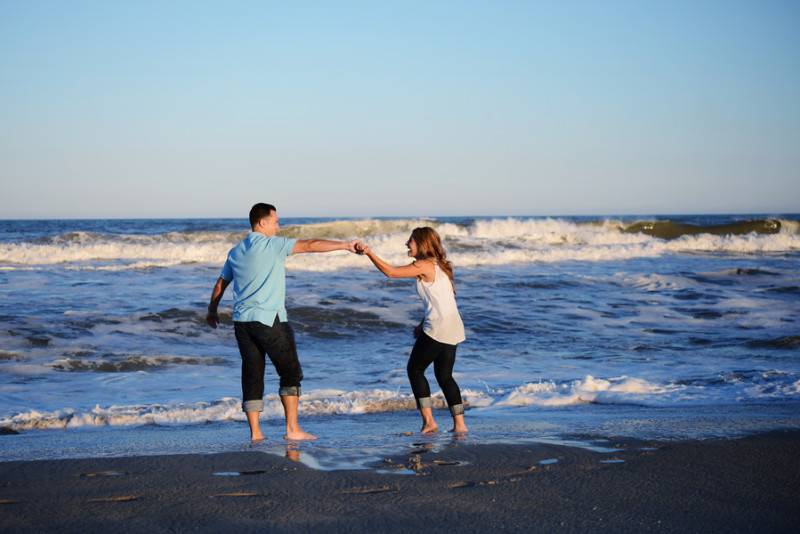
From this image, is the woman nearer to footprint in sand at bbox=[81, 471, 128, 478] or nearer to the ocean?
the ocean

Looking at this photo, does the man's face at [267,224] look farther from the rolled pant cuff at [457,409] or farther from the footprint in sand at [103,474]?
the footprint in sand at [103,474]

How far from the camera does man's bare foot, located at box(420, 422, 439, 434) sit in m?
5.94

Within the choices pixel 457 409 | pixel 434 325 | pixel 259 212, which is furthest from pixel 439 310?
pixel 259 212

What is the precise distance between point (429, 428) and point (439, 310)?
2.89 feet

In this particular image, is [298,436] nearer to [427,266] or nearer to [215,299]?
[215,299]

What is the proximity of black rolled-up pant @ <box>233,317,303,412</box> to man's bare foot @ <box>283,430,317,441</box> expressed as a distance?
0.28m

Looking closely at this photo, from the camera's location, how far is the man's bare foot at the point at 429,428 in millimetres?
5941

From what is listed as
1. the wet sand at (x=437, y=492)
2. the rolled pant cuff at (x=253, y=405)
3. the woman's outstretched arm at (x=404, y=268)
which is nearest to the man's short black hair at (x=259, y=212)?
the woman's outstretched arm at (x=404, y=268)

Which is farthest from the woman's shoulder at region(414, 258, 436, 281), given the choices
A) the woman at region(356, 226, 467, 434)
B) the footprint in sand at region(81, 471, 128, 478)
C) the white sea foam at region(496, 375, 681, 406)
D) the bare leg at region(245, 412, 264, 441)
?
the footprint in sand at region(81, 471, 128, 478)

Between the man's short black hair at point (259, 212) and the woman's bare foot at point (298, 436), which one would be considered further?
the man's short black hair at point (259, 212)

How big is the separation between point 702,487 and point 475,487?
1.17 meters

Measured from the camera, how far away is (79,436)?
19.5 ft

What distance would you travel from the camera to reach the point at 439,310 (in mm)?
6109

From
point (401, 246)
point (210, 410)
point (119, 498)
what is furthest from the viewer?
point (401, 246)
